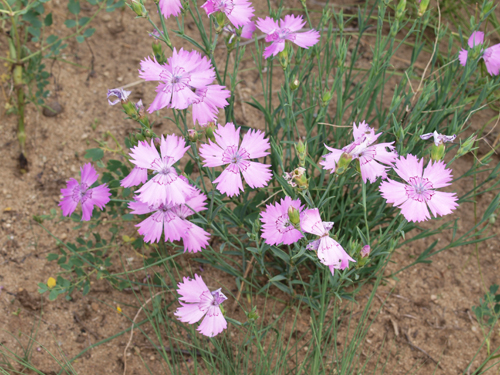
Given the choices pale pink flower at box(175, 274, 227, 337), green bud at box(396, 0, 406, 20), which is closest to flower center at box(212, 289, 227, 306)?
pale pink flower at box(175, 274, 227, 337)

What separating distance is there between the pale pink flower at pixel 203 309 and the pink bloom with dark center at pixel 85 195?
38 cm

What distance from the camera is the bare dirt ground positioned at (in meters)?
1.74

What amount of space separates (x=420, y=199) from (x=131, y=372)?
1.16 metres

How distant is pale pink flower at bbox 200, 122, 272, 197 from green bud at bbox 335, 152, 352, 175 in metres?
0.19

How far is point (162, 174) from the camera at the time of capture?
123 cm

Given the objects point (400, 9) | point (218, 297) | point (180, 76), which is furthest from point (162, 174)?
point (400, 9)

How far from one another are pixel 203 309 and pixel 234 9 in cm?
88

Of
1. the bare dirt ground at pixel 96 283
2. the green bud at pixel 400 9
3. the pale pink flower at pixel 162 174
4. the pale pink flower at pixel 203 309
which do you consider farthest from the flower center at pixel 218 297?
the green bud at pixel 400 9

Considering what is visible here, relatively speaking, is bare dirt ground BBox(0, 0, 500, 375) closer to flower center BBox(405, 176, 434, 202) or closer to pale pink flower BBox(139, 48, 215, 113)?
flower center BBox(405, 176, 434, 202)

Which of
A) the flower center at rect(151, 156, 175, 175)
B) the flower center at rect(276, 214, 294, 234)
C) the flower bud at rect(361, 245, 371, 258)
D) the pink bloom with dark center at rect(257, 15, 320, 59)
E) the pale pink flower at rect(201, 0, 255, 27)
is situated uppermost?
the pale pink flower at rect(201, 0, 255, 27)

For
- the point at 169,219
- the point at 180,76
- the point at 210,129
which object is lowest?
the point at 169,219

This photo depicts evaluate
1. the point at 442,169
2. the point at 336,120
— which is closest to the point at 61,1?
the point at 336,120

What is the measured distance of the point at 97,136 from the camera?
2.30 metres

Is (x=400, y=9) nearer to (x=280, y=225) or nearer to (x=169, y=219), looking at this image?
(x=280, y=225)
